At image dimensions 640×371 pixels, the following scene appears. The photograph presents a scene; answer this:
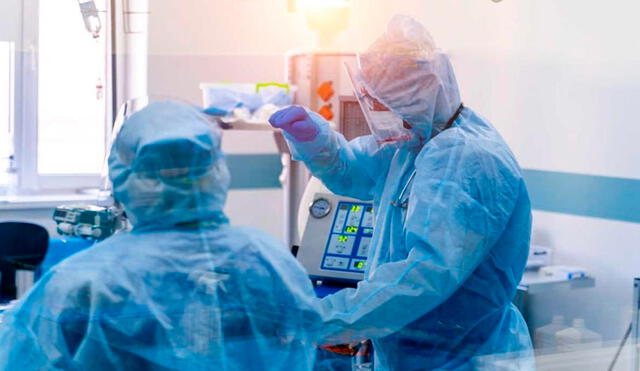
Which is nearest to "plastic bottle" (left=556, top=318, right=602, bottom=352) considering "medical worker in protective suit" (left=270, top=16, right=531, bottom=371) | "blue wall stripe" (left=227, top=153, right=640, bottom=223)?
"blue wall stripe" (left=227, top=153, right=640, bottom=223)

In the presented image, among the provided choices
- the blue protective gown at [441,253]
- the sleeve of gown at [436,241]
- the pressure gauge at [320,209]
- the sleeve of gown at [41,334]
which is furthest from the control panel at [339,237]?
the sleeve of gown at [41,334]

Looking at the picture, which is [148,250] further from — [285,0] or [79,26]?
[285,0]

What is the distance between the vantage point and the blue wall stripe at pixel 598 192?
232cm

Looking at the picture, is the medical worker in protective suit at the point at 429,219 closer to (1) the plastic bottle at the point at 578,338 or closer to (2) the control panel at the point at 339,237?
(2) the control panel at the point at 339,237

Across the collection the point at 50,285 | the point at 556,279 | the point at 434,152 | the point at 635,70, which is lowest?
the point at 556,279

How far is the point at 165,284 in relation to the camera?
1247 millimetres

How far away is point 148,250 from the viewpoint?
4.00 feet

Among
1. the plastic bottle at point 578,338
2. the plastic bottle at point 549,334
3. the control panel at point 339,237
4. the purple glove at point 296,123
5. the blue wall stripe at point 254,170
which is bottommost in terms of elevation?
the plastic bottle at point 578,338

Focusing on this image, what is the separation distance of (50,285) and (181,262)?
185mm

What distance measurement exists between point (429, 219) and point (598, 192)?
94cm

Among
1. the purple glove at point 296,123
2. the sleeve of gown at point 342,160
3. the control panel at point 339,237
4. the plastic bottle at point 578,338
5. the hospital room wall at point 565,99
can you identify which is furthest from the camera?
the plastic bottle at point 578,338

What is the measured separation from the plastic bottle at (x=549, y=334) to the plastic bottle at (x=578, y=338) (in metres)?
0.02

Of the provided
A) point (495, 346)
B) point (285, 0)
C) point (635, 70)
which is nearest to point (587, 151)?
point (635, 70)

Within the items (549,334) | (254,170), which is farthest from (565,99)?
(254,170)
